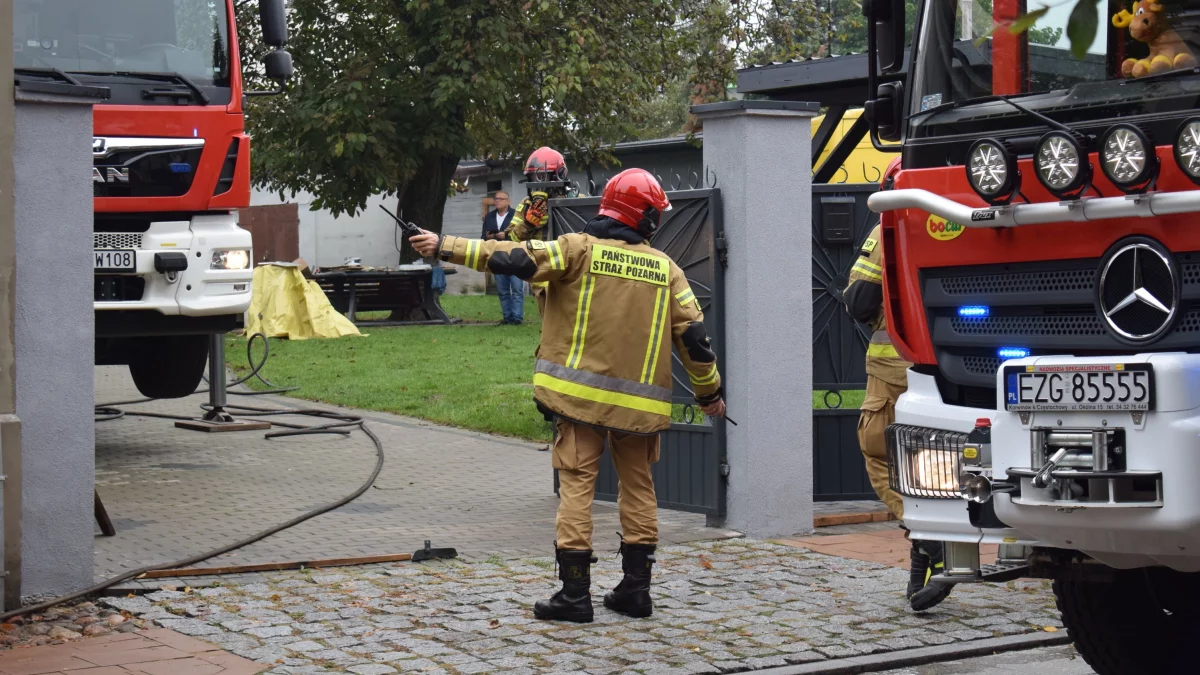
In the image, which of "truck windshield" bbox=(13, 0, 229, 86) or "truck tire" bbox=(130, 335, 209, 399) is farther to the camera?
"truck tire" bbox=(130, 335, 209, 399)

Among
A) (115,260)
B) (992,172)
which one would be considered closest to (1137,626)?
(992,172)

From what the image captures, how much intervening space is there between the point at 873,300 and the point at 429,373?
10853 millimetres

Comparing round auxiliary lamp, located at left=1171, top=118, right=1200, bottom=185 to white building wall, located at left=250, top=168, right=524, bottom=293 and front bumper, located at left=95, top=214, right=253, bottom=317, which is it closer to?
front bumper, located at left=95, top=214, right=253, bottom=317

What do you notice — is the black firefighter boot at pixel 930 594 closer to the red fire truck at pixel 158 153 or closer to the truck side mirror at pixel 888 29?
the truck side mirror at pixel 888 29

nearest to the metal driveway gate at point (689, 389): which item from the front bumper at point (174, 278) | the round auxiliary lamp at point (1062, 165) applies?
the front bumper at point (174, 278)

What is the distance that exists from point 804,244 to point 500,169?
33510mm

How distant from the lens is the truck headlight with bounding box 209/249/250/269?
35.5ft

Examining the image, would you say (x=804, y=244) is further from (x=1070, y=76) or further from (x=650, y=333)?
(x=1070, y=76)

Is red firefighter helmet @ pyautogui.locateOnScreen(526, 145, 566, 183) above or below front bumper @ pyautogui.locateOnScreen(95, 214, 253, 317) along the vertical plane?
above

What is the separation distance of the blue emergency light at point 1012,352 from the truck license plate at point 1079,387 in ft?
1.26

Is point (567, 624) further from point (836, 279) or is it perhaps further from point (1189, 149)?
point (836, 279)

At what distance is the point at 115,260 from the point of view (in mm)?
10555

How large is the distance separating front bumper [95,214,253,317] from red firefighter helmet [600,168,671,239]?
4.48 meters

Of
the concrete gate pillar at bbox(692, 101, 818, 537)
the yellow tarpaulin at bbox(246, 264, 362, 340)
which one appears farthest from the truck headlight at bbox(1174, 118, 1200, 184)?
the yellow tarpaulin at bbox(246, 264, 362, 340)
